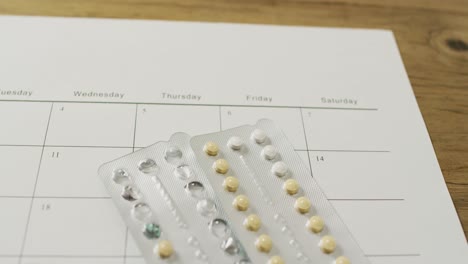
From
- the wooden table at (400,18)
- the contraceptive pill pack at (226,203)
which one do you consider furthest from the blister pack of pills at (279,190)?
the wooden table at (400,18)

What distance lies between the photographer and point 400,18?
663 millimetres

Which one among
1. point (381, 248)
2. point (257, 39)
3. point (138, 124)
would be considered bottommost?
point (381, 248)

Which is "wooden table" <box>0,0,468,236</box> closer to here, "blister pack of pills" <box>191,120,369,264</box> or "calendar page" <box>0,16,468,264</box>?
"calendar page" <box>0,16,468,264</box>

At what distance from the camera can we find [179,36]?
0.60 metres

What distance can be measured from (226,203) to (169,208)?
48 millimetres

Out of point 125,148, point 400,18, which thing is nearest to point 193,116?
point 125,148

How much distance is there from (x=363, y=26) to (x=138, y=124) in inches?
12.2

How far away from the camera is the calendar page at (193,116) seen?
443 mm

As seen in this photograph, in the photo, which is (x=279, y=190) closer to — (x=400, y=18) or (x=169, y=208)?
(x=169, y=208)

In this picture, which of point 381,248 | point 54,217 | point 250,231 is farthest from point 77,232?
point 381,248

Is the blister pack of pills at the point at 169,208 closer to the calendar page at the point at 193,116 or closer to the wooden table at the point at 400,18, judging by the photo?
the calendar page at the point at 193,116

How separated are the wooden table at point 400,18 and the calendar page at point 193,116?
0.7 inches

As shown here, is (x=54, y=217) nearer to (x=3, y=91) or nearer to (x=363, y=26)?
(x=3, y=91)

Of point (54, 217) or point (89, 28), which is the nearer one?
point (54, 217)
